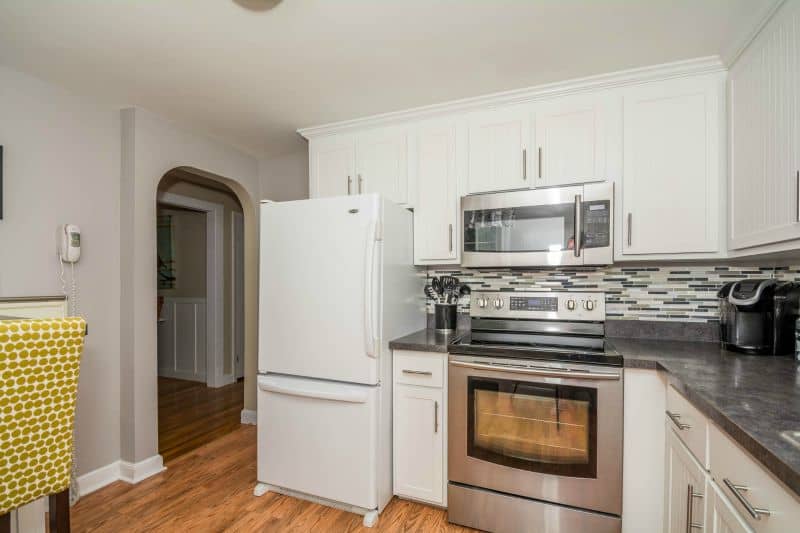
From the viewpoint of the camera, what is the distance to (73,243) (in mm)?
2205

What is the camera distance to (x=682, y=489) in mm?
1409

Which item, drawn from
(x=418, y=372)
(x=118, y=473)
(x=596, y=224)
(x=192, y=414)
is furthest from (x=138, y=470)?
(x=596, y=224)

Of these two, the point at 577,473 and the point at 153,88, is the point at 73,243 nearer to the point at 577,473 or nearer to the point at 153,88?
the point at 153,88

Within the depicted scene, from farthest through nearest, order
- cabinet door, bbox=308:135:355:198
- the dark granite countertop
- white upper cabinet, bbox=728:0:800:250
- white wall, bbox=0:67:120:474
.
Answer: cabinet door, bbox=308:135:355:198
white wall, bbox=0:67:120:474
white upper cabinet, bbox=728:0:800:250
the dark granite countertop

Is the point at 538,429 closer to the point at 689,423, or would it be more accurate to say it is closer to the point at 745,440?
the point at 689,423

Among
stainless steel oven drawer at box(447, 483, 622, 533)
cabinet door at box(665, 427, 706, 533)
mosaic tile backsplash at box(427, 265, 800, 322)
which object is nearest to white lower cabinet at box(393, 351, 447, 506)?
stainless steel oven drawer at box(447, 483, 622, 533)

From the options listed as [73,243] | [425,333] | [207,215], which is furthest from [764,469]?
[207,215]

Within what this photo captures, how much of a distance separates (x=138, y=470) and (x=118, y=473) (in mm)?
153

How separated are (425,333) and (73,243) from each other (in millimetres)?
2117

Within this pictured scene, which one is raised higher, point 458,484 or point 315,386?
point 315,386

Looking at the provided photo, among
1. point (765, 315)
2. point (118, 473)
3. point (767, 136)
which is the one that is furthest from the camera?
point (118, 473)

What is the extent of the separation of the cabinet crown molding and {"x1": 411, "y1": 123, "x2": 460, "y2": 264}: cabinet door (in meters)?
0.12

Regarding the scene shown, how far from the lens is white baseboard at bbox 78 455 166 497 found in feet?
7.54

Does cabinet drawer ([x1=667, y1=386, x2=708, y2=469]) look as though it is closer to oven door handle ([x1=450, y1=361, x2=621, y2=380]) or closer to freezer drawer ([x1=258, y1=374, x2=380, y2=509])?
oven door handle ([x1=450, y1=361, x2=621, y2=380])
